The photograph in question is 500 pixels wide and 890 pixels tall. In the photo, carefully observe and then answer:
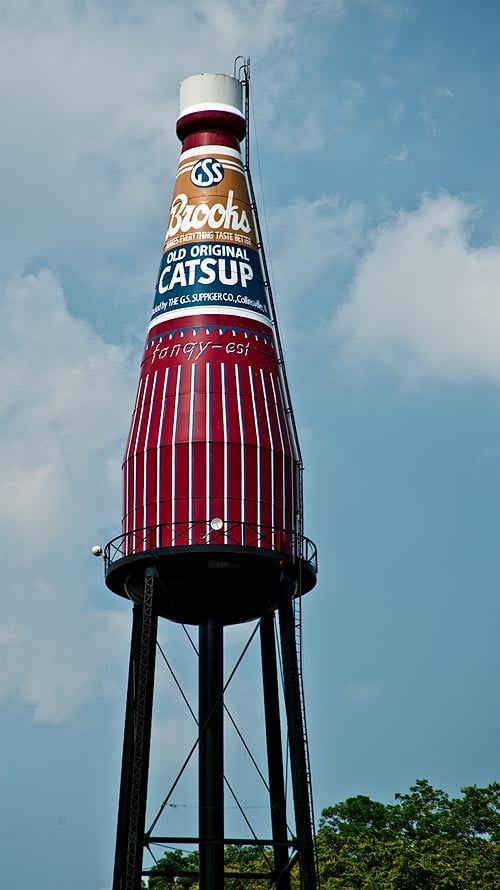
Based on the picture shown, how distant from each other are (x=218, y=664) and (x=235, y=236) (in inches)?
472

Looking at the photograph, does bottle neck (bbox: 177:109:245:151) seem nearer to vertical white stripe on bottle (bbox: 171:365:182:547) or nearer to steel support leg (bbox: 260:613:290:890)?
vertical white stripe on bottle (bbox: 171:365:182:547)

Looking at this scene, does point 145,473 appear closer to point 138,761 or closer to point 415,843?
point 138,761

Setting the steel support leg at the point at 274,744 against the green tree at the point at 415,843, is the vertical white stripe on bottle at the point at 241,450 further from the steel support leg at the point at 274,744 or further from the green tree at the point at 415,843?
the green tree at the point at 415,843

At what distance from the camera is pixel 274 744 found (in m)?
40.0

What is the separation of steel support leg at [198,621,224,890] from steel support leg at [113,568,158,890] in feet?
6.20

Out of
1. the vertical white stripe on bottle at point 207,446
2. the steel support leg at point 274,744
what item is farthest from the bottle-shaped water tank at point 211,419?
the steel support leg at point 274,744

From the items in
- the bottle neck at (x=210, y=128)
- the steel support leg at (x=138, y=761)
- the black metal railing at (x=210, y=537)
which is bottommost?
the steel support leg at (x=138, y=761)

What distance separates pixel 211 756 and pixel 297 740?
3432mm

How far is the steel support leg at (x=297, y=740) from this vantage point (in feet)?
117

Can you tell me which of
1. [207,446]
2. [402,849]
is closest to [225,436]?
[207,446]

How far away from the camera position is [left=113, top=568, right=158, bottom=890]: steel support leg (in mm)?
35562

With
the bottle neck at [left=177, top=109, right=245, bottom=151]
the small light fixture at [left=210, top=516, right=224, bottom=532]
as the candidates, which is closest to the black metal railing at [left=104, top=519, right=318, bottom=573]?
the small light fixture at [left=210, top=516, right=224, bottom=532]

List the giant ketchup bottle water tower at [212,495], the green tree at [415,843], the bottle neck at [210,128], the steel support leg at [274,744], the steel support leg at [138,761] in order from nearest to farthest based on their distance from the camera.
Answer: the steel support leg at [138,761]
the giant ketchup bottle water tower at [212,495]
the steel support leg at [274,744]
the bottle neck at [210,128]
the green tree at [415,843]

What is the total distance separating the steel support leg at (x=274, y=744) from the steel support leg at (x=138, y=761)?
12.1ft
